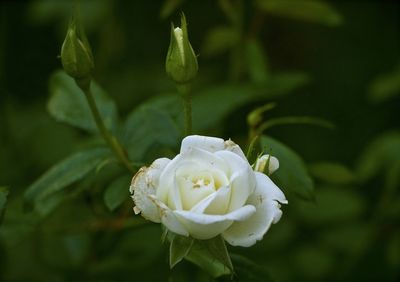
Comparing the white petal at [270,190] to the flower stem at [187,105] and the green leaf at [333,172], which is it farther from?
the green leaf at [333,172]

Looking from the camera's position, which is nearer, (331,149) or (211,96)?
(211,96)

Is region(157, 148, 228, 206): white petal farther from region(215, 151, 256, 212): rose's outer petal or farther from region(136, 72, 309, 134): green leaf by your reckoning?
region(136, 72, 309, 134): green leaf

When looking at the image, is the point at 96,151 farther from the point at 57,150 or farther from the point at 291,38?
the point at 291,38

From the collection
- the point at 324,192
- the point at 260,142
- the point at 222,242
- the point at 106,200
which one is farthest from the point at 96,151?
the point at 324,192

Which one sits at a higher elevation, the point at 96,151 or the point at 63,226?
the point at 96,151

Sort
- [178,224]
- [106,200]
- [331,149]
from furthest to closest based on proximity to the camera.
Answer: [331,149] → [106,200] → [178,224]

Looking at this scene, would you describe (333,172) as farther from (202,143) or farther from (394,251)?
(202,143)

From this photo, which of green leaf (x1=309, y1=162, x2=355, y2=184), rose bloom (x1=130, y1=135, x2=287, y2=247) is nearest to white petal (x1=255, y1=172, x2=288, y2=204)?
rose bloom (x1=130, y1=135, x2=287, y2=247)

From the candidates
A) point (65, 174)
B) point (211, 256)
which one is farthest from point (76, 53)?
point (211, 256)
